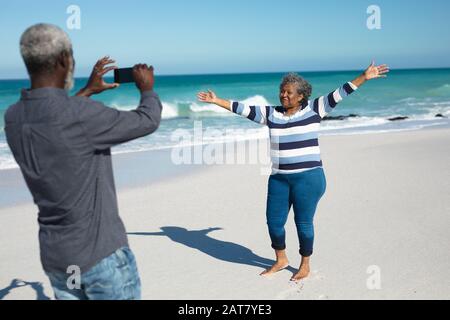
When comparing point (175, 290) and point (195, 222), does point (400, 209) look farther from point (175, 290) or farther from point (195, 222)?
point (175, 290)

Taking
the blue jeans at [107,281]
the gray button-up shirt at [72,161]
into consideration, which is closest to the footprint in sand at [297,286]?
the blue jeans at [107,281]

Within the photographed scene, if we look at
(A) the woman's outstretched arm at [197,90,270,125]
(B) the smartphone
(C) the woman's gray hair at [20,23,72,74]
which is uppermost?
(C) the woman's gray hair at [20,23,72,74]

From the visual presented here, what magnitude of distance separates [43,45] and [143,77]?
1.47 feet

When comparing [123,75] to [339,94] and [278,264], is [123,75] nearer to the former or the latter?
[339,94]

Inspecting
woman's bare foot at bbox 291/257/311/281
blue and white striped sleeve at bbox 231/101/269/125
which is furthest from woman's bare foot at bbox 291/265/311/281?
blue and white striped sleeve at bbox 231/101/269/125

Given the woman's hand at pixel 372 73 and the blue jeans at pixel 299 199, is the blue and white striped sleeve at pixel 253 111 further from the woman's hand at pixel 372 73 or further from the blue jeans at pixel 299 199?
the woman's hand at pixel 372 73

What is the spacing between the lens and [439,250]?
18.6 ft

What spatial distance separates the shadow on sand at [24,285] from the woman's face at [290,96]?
2773mm

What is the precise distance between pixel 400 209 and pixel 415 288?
2.74m

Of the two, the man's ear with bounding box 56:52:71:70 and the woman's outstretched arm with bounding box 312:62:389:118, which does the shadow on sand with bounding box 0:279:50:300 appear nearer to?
the woman's outstretched arm with bounding box 312:62:389:118

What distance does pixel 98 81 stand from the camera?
2797 millimetres

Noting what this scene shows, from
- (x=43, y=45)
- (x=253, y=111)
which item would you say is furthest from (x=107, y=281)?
(x=253, y=111)

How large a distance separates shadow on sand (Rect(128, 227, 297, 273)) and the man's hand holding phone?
134 inches

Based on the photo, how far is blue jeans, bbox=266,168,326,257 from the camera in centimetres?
469
